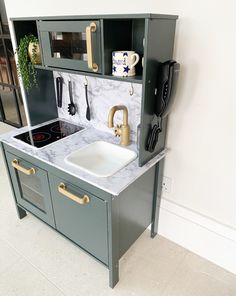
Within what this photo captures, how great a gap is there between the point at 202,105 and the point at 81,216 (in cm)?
91

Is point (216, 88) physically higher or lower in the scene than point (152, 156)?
higher

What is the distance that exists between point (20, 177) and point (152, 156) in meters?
0.95

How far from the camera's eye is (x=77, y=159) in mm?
1421

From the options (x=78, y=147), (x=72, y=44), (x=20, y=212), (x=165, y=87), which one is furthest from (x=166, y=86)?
(x=20, y=212)

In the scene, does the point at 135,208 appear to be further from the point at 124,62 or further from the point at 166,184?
the point at 124,62

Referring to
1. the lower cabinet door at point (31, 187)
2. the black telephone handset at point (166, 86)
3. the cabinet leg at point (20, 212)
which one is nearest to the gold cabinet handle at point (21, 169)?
the lower cabinet door at point (31, 187)

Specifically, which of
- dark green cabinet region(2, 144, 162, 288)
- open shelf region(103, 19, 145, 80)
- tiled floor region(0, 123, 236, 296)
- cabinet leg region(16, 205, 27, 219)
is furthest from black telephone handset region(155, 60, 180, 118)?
cabinet leg region(16, 205, 27, 219)

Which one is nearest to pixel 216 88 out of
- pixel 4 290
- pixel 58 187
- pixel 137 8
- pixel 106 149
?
pixel 137 8

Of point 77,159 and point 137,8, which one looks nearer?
point 137,8

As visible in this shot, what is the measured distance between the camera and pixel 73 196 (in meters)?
1.23

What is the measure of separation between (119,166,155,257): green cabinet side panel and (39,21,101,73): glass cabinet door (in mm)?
660

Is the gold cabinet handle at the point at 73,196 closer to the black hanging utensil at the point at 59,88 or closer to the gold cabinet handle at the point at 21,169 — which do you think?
the gold cabinet handle at the point at 21,169

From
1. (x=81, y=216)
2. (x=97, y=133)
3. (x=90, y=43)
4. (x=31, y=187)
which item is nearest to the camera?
(x=90, y=43)

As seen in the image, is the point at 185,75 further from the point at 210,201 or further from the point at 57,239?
the point at 57,239
